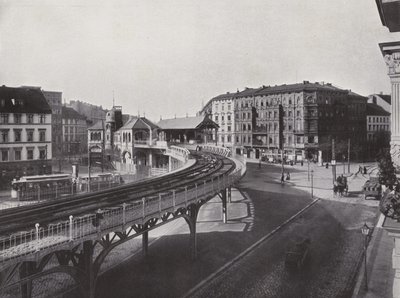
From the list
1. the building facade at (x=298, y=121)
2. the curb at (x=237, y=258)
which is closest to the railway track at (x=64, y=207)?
the curb at (x=237, y=258)

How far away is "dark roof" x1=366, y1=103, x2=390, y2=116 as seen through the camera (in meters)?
93.1

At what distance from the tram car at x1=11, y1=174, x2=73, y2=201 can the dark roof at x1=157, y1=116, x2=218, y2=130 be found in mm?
30450

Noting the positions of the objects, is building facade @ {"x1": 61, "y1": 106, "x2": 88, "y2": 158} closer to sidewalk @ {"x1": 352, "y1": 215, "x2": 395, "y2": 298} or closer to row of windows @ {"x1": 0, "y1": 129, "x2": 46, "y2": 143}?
row of windows @ {"x1": 0, "y1": 129, "x2": 46, "y2": 143}

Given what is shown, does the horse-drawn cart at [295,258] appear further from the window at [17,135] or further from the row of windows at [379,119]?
the row of windows at [379,119]

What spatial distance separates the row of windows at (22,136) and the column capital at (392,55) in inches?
1993

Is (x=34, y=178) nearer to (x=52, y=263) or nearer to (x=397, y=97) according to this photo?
(x=52, y=263)

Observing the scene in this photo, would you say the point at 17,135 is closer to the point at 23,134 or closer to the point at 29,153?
the point at 23,134

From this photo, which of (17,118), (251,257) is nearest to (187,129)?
(17,118)

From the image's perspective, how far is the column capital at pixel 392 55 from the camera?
11349 mm

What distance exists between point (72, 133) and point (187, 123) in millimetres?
44100

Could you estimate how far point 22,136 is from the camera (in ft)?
173

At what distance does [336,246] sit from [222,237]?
8.14 metres

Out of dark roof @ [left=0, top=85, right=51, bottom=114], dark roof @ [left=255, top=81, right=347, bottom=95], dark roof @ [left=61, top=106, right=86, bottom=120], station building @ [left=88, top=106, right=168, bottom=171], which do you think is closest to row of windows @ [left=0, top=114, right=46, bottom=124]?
dark roof @ [left=0, top=85, right=51, bottom=114]

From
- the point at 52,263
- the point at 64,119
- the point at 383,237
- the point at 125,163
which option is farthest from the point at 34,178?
the point at 64,119
